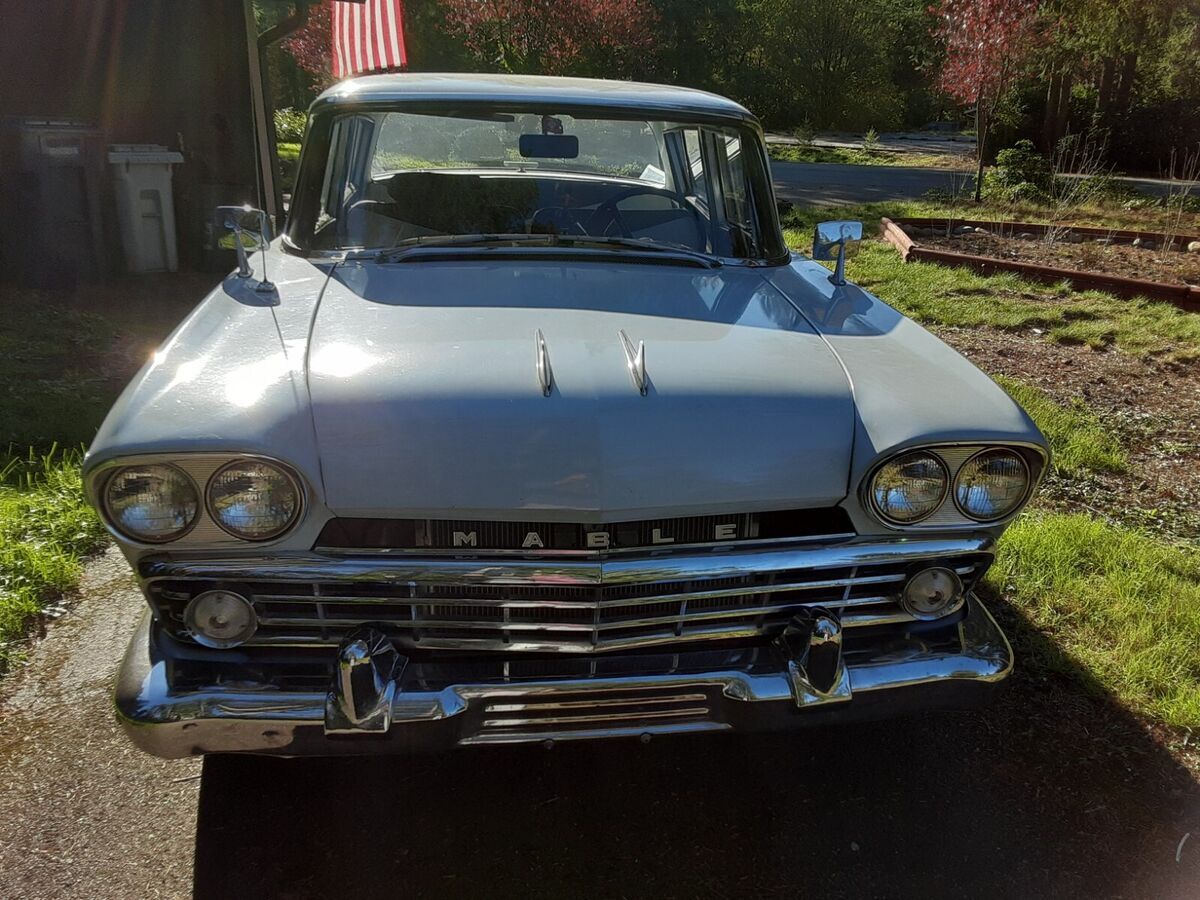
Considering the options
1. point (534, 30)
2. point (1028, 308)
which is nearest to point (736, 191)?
point (1028, 308)

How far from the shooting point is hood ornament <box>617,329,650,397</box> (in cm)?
189

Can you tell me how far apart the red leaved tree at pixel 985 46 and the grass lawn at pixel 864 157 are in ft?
24.7

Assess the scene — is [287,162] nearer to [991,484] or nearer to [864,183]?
[864,183]

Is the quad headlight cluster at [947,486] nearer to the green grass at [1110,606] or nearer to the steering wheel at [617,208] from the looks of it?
the green grass at [1110,606]

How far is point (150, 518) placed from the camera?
1.76 metres

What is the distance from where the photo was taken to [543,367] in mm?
1906

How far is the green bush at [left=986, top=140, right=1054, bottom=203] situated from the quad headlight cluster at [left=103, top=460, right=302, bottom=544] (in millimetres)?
12723

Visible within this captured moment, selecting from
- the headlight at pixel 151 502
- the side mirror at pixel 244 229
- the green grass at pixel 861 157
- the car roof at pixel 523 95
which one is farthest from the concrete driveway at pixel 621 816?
the green grass at pixel 861 157

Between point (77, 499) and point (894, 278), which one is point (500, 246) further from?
point (894, 278)

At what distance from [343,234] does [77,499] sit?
170cm

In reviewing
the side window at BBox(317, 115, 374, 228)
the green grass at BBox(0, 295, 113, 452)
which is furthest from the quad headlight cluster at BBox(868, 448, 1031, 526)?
the green grass at BBox(0, 295, 113, 452)

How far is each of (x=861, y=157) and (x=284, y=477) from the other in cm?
2288

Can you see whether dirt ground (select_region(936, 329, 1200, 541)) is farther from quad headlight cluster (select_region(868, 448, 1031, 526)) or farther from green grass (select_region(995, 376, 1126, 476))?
quad headlight cluster (select_region(868, 448, 1031, 526))

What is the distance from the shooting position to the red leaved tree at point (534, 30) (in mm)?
18203
